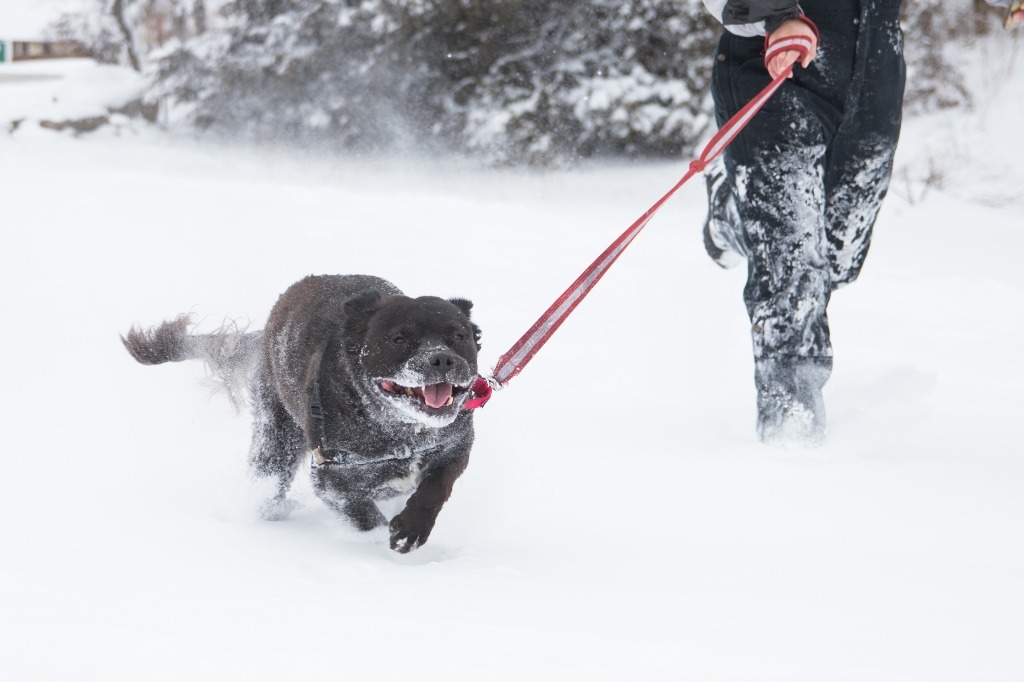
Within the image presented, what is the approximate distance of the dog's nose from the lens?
286cm

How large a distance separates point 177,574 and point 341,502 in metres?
0.81

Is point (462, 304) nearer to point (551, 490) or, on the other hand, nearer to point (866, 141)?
point (551, 490)

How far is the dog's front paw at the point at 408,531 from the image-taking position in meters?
2.86

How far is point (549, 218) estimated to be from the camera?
9578 mm

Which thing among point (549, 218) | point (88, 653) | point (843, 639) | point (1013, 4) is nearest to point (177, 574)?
point (88, 653)

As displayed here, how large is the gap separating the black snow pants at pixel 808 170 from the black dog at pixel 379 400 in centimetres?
129

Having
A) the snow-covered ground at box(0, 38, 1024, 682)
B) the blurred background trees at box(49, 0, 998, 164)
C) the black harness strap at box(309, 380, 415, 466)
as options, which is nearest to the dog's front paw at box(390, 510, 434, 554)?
the snow-covered ground at box(0, 38, 1024, 682)

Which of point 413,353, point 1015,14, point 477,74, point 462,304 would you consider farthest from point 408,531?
point 477,74

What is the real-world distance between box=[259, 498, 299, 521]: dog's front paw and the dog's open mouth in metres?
0.71

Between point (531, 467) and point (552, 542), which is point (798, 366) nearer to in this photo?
point (531, 467)

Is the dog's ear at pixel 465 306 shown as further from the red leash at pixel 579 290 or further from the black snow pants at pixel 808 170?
the black snow pants at pixel 808 170

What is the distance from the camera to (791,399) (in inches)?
149

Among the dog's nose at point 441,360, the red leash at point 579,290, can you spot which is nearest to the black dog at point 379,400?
the dog's nose at point 441,360

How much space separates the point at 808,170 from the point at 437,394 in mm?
1823
